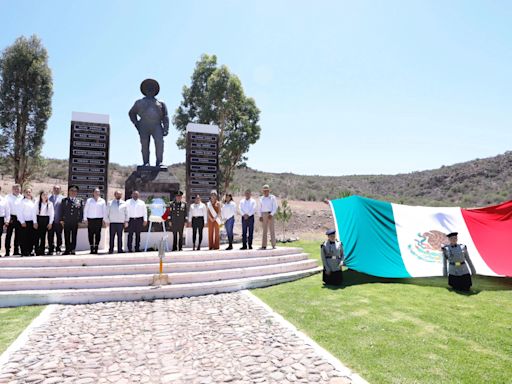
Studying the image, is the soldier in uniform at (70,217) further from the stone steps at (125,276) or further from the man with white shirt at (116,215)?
the stone steps at (125,276)

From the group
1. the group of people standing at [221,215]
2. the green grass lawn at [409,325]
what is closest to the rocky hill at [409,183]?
the group of people standing at [221,215]

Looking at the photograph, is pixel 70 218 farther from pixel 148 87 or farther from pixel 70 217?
pixel 148 87

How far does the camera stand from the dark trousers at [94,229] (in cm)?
892

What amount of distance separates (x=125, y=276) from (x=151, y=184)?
189 inches

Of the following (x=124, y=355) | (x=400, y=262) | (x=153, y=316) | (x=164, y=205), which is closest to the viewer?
(x=124, y=355)

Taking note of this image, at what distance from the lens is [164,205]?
413 inches

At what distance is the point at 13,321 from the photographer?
18.0ft

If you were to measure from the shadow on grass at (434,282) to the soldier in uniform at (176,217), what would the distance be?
171 inches

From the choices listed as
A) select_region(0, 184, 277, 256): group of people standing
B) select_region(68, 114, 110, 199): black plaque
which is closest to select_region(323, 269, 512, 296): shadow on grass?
select_region(0, 184, 277, 256): group of people standing

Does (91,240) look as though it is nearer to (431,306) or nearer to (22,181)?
(431,306)

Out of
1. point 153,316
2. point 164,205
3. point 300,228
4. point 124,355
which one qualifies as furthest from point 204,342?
point 300,228

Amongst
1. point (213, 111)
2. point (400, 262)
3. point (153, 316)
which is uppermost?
point (213, 111)

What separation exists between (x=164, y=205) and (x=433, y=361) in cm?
816

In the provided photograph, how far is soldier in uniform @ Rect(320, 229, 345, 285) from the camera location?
7750mm
